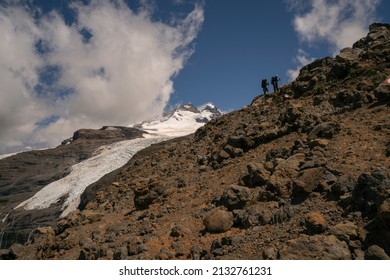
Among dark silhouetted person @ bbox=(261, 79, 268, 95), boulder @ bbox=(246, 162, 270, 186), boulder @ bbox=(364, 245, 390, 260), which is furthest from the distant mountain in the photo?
boulder @ bbox=(364, 245, 390, 260)

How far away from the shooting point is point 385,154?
40.4ft

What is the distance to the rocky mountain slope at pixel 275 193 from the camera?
→ 31.1ft

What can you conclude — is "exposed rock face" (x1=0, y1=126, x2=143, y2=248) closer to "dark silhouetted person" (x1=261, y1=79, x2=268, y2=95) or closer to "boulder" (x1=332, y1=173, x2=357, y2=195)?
"dark silhouetted person" (x1=261, y1=79, x2=268, y2=95)

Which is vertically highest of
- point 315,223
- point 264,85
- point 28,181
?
point 28,181

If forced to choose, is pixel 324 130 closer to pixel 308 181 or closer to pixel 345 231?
pixel 308 181

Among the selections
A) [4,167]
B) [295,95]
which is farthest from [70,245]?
[4,167]

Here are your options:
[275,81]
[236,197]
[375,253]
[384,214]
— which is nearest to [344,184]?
[384,214]

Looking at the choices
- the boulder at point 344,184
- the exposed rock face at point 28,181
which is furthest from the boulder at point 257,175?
the exposed rock face at point 28,181

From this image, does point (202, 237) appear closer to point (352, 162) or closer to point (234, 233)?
point (234, 233)

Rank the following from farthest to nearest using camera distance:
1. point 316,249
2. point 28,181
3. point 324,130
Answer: point 28,181 < point 324,130 < point 316,249

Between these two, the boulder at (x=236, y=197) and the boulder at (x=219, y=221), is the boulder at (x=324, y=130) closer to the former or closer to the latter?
the boulder at (x=236, y=197)

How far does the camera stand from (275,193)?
12.1 metres

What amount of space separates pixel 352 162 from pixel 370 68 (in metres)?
11.4

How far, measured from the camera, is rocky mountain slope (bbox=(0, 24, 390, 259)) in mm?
9477
